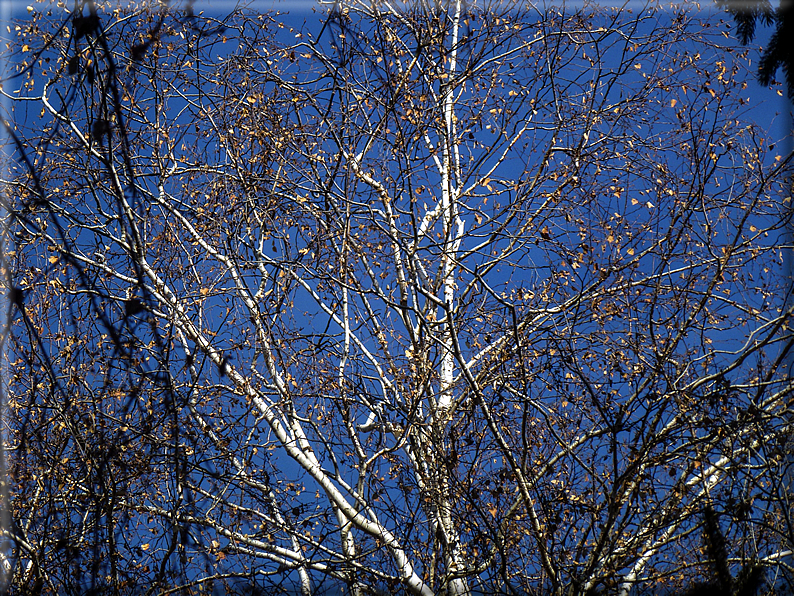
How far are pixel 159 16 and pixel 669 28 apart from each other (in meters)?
4.69

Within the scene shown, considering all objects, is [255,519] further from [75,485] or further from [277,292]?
[277,292]

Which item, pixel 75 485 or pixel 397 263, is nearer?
pixel 75 485

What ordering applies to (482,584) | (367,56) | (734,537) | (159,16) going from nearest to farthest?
(734,537)
(482,584)
(367,56)
(159,16)

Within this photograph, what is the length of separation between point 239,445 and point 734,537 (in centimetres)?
355

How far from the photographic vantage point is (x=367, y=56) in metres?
5.57

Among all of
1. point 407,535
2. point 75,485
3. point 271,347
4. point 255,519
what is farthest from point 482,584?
point 75,485

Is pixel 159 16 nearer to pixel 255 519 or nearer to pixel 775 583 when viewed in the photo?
pixel 255 519

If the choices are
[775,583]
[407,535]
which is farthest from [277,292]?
[775,583]

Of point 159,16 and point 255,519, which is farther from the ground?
point 159,16

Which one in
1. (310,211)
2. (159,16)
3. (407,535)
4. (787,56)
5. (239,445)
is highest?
(159,16)

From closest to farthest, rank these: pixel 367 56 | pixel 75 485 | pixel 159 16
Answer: pixel 75 485, pixel 367 56, pixel 159 16

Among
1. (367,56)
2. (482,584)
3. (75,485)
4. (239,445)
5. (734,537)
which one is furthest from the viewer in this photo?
(367,56)

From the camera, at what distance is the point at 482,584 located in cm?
428

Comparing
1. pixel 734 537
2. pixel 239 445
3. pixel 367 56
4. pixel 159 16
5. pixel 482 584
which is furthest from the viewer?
pixel 159 16
